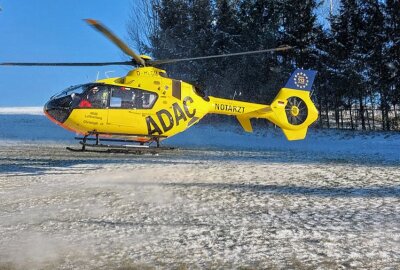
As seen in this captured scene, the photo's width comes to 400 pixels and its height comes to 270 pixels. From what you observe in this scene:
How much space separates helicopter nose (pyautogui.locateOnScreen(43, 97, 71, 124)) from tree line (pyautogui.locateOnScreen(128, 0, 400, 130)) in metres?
16.7

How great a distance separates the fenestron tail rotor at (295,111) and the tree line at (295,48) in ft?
45.6

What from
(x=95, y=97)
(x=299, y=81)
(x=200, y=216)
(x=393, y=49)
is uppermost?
(x=393, y=49)

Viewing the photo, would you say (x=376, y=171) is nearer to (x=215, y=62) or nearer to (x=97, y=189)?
(x=97, y=189)

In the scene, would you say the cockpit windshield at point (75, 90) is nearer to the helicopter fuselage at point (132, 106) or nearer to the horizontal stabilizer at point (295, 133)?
the helicopter fuselage at point (132, 106)

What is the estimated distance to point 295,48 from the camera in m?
29.9

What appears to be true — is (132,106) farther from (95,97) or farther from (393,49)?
(393,49)

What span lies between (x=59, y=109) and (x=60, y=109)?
0.10 ft

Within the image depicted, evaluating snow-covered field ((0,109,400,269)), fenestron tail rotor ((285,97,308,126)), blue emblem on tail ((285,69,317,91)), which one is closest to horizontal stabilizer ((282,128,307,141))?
fenestron tail rotor ((285,97,308,126))

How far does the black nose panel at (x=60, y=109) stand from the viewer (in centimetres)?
1078

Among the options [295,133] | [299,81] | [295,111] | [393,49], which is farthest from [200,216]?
[393,49]

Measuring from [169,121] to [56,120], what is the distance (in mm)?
3234

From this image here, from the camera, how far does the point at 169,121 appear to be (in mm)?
11938

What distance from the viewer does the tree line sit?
26.6 m

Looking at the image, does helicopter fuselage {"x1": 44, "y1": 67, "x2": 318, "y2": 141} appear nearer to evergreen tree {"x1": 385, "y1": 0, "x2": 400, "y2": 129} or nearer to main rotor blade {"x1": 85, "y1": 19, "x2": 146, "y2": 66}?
main rotor blade {"x1": 85, "y1": 19, "x2": 146, "y2": 66}
